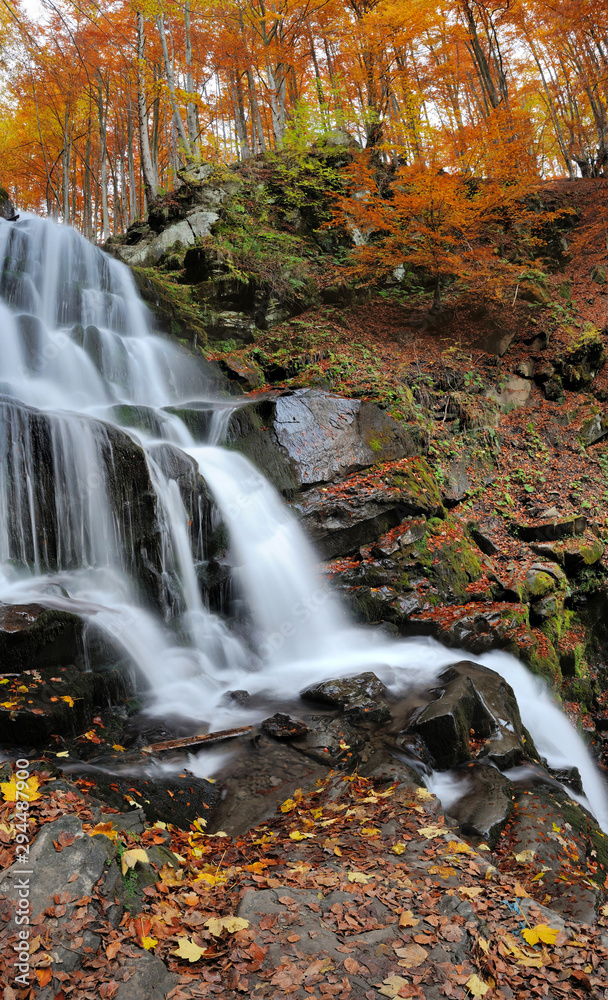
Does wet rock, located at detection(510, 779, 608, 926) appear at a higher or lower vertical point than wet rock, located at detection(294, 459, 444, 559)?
lower

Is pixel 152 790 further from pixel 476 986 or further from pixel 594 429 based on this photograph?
pixel 594 429

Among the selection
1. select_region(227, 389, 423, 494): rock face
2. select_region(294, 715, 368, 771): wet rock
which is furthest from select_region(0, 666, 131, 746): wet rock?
select_region(227, 389, 423, 494): rock face

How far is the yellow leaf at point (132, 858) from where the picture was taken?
2.74 metres

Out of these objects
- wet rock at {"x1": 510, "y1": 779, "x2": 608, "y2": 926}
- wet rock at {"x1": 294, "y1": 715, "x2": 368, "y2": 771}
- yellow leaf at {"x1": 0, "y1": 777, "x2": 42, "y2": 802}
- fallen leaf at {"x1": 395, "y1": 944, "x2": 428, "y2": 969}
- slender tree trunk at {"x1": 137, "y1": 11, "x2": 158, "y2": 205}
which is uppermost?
slender tree trunk at {"x1": 137, "y1": 11, "x2": 158, "y2": 205}

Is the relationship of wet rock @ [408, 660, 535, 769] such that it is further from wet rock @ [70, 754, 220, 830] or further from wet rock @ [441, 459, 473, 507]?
wet rock @ [441, 459, 473, 507]

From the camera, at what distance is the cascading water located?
6.28 metres

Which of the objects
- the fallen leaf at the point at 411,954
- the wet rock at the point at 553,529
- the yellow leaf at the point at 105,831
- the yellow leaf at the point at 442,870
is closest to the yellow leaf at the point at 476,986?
the fallen leaf at the point at 411,954

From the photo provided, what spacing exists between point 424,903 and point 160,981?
53.6 inches

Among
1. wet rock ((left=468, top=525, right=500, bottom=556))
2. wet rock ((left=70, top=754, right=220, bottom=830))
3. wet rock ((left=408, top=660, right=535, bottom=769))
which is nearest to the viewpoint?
wet rock ((left=70, top=754, right=220, bottom=830))

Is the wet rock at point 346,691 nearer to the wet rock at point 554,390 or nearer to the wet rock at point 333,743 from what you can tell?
the wet rock at point 333,743

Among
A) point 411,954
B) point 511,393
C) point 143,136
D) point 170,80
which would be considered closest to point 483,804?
point 411,954

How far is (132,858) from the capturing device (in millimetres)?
2787

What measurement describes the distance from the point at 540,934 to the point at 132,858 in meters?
2.13

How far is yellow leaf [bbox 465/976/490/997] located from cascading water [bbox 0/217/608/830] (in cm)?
354
